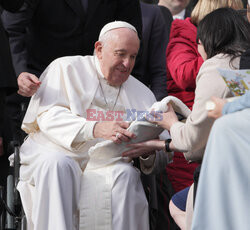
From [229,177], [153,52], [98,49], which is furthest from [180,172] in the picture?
[229,177]

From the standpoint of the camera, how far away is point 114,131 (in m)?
4.47

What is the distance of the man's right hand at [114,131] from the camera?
4.45 m

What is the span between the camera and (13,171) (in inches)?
187

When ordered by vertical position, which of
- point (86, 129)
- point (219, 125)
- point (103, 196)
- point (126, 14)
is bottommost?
point (103, 196)

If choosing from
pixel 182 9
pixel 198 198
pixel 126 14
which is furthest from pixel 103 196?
pixel 182 9

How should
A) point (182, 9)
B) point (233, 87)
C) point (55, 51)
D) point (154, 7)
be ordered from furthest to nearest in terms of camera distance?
point (182, 9) → point (154, 7) → point (55, 51) → point (233, 87)

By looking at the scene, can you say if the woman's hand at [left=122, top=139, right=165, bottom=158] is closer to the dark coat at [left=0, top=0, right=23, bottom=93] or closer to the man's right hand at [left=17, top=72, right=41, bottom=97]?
the man's right hand at [left=17, top=72, right=41, bottom=97]

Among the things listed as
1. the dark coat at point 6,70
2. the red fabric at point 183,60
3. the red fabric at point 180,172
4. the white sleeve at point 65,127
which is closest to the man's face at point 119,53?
the red fabric at point 183,60

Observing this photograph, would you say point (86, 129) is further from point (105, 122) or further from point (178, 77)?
point (178, 77)

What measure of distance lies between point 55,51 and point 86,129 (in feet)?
3.76

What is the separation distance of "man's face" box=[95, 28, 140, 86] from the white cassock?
0.19 meters

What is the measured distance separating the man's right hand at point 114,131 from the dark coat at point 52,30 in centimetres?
114

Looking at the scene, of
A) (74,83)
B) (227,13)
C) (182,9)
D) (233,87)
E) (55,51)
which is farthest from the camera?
(182,9)

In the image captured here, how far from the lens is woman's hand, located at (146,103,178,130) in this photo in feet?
13.8
